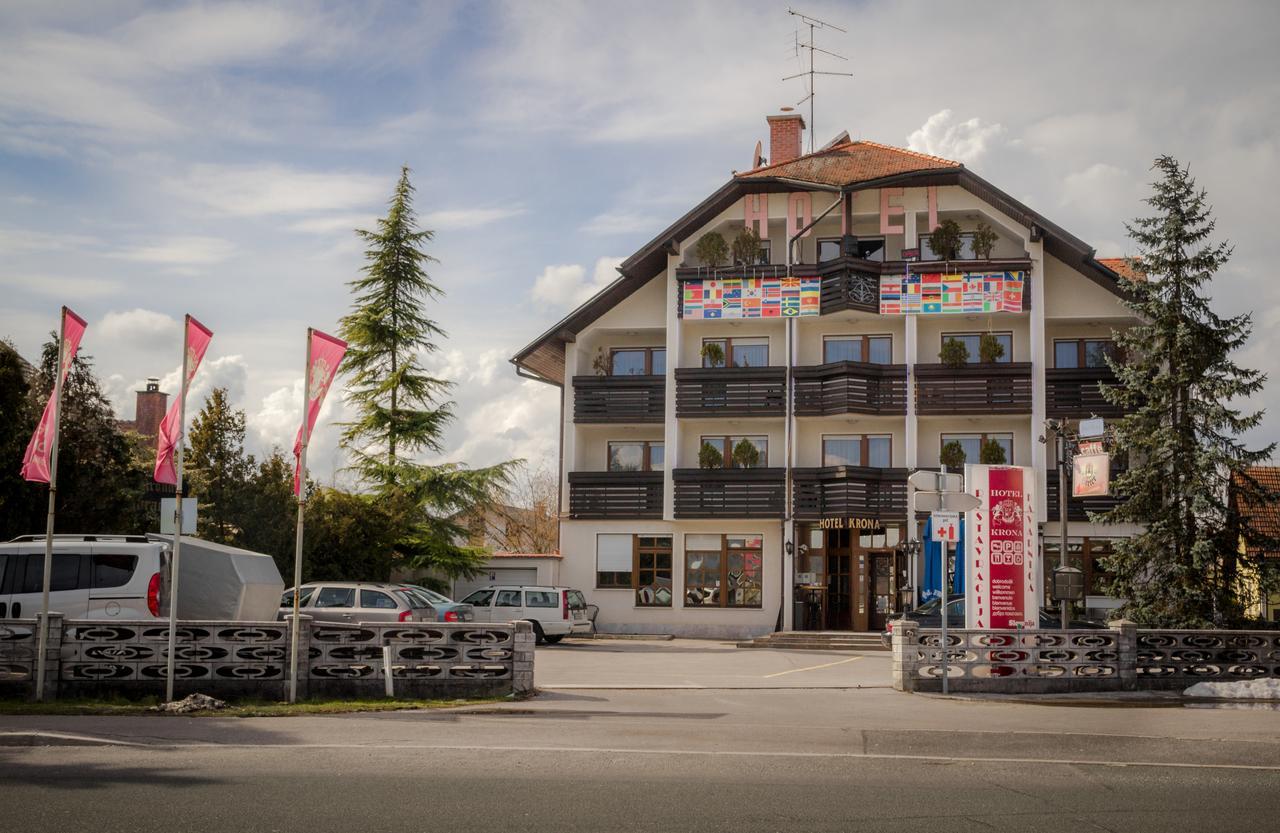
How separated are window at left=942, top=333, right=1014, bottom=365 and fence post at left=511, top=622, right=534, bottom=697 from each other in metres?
25.0

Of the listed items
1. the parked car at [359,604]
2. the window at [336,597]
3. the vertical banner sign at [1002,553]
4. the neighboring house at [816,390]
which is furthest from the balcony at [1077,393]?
the window at [336,597]

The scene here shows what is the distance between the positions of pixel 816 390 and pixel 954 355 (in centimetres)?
426

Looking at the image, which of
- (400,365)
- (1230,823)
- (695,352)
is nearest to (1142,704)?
(1230,823)

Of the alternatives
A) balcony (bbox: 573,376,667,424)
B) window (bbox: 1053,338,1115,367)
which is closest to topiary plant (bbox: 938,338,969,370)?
window (bbox: 1053,338,1115,367)

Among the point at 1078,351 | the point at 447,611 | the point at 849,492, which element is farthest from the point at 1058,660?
the point at 1078,351

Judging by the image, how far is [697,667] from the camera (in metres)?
25.4

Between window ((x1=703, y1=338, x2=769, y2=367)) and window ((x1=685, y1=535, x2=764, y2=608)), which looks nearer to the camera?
window ((x1=685, y1=535, x2=764, y2=608))

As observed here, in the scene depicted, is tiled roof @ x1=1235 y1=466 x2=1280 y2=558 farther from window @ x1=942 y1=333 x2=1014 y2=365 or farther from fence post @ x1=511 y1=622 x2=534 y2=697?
fence post @ x1=511 y1=622 x2=534 y2=697

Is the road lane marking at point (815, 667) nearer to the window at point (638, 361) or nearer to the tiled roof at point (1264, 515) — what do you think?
the tiled roof at point (1264, 515)

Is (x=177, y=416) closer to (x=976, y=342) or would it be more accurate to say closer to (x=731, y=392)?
(x=731, y=392)

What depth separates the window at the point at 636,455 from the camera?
136 ft

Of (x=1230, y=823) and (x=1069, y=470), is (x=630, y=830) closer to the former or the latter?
(x=1230, y=823)

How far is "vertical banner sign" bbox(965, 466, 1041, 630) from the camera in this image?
21.2 metres

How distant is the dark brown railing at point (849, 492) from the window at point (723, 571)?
2.16 m
